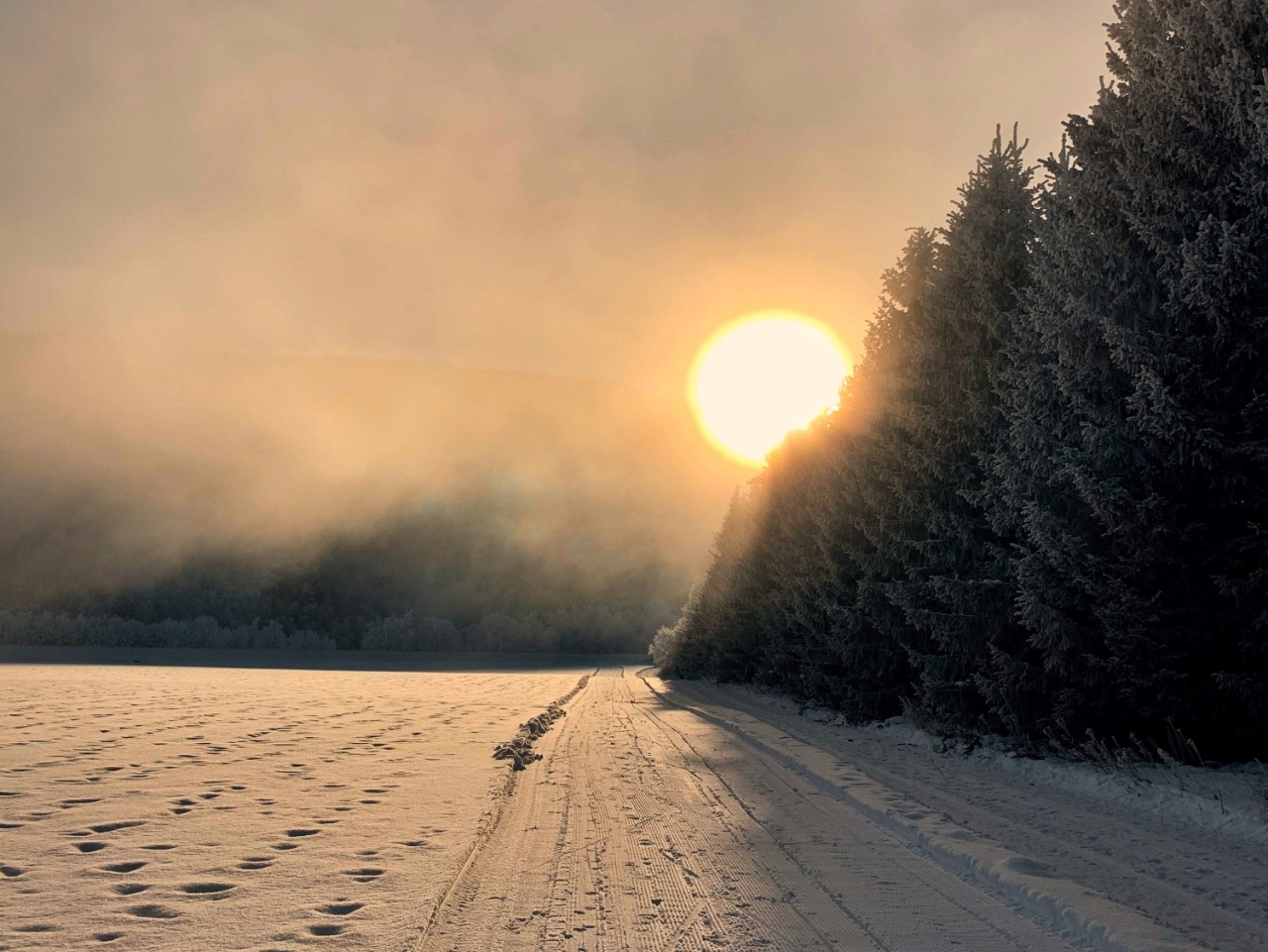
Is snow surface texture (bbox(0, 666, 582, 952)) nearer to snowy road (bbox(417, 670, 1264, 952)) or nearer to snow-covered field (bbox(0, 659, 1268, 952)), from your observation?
snow-covered field (bbox(0, 659, 1268, 952))

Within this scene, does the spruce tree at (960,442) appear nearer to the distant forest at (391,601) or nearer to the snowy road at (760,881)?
the snowy road at (760,881)

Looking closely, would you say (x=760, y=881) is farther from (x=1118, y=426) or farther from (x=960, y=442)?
(x=960, y=442)

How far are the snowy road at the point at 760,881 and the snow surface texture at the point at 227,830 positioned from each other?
59 centimetres

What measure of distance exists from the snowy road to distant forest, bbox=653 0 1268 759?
3.11m

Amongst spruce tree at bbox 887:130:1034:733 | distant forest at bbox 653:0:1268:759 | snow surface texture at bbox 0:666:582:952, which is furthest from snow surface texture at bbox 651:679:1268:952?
snow surface texture at bbox 0:666:582:952

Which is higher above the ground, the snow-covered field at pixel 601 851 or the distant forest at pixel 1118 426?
the distant forest at pixel 1118 426

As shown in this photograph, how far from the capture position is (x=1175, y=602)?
31.2 ft

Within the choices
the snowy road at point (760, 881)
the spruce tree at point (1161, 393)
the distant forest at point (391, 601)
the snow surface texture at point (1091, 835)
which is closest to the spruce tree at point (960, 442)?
the snow surface texture at point (1091, 835)

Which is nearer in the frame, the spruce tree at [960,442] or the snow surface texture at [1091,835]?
the snow surface texture at [1091,835]

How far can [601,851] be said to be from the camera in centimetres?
665

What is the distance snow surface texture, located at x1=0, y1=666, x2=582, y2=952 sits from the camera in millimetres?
4629

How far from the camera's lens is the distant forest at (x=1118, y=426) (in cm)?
887

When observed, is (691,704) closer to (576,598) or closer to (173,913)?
(173,913)

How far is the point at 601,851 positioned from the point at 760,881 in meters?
1.45
